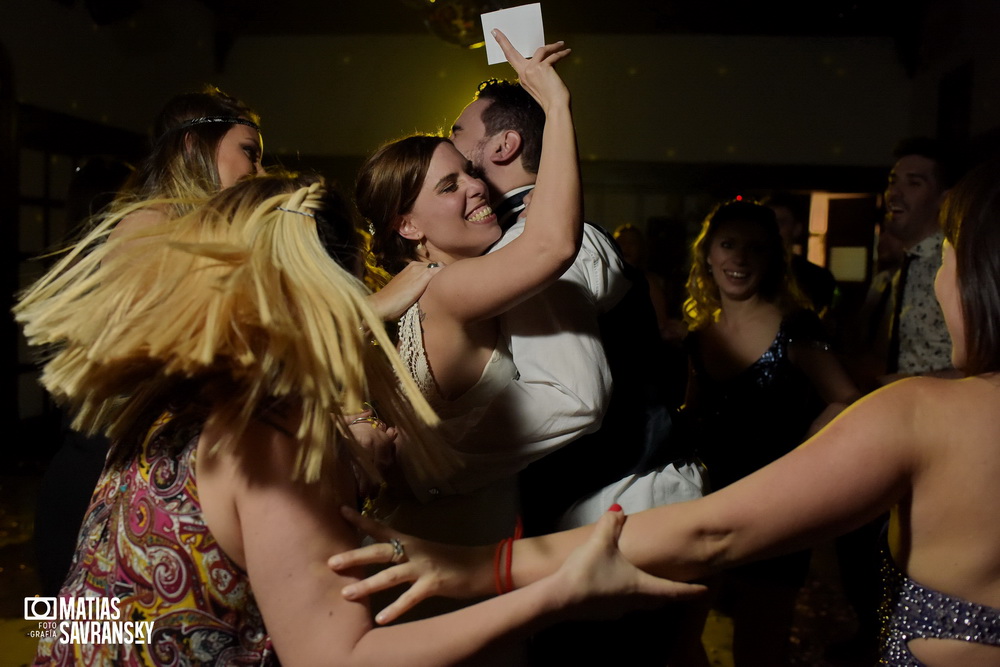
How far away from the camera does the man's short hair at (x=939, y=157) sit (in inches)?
118

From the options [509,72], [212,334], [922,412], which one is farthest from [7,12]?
[922,412]

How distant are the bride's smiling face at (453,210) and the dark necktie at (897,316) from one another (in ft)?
5.82

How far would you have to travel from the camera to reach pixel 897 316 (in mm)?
2916

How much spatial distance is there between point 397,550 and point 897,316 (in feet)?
7.86

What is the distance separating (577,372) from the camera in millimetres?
1474

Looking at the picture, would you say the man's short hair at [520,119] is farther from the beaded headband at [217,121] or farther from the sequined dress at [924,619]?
the sequined dress at [924,619]

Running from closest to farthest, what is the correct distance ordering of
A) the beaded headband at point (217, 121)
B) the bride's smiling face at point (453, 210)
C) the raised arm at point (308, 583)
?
1. the raised arm at point (308, 583)
2. the bride's smiling face at point (453, 210)
3. the beaded headband at point (217, 121)

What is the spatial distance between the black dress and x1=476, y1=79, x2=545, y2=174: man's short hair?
1.06 metres

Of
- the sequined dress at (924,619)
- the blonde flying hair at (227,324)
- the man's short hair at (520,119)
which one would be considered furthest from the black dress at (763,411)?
the blonde flying hair at (227,324)

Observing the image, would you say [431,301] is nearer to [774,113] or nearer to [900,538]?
[900,538]

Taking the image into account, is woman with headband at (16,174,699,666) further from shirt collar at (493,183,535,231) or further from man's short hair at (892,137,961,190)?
man's short hair at (892,137,961,190)

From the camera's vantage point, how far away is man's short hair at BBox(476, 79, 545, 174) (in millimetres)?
1835

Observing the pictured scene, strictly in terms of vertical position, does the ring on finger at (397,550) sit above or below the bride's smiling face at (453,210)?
below

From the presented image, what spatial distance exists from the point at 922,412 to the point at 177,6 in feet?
26.7
